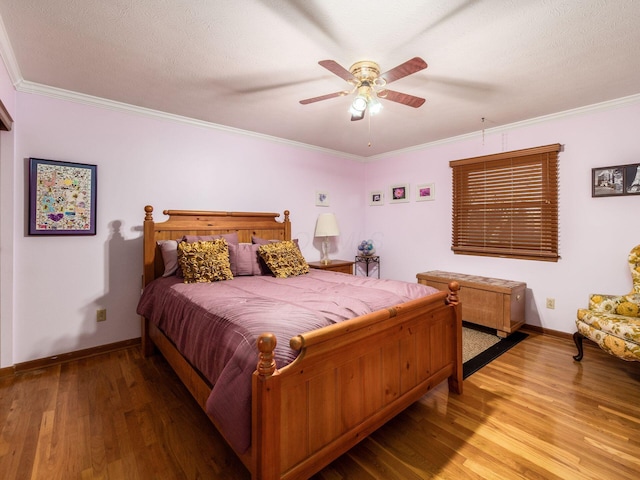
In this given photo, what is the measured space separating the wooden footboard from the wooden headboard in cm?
220

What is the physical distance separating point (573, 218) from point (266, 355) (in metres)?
3.48

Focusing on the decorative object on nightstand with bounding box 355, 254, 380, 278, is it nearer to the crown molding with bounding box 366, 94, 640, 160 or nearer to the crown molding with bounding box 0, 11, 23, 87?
the crown molding with bounding box 366, 94, 640, 160

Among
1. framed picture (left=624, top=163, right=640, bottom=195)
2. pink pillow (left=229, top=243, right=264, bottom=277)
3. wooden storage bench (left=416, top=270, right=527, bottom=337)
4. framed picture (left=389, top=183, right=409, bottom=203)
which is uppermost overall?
framed picture (left=389, top=183, right=409, bottom=203)

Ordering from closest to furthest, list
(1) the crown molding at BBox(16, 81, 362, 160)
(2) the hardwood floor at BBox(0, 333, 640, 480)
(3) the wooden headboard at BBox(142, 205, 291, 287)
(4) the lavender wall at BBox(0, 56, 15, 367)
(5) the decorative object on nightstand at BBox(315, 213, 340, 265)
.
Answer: (2) the hardwood floor at BBox(0, 333, 640, 480) → (4) the lavender wall at BBox(0, 56, 15, 367) → (1) the crown molding at BBox(16, 81, 362, 160) → (3) the wooden headboard at BBox(142, 205, 291, 287) → (5) the decorative object on nightstand at BBox(315, 213, 340, 265)

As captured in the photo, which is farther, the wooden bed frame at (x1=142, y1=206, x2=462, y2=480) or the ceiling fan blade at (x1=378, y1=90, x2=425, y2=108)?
the ceiling fan blade at (x1=378, y1=90, x2=425, y2=108)

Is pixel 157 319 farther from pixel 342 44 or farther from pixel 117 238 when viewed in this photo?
pixel 342 44

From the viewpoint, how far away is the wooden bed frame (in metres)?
1.20

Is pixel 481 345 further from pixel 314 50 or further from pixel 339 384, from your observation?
pixel 314 50

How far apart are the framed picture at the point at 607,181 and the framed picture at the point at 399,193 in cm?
208

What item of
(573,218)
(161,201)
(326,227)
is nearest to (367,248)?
(326,227)

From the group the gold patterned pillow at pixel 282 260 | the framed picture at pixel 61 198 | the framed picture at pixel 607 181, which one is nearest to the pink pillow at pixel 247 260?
the gold patterned pillow at pixel 282 260

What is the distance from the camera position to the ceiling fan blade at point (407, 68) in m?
1.63

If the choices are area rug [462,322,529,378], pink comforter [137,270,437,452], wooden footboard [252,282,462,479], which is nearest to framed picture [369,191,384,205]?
area rug [462,322,529,378]

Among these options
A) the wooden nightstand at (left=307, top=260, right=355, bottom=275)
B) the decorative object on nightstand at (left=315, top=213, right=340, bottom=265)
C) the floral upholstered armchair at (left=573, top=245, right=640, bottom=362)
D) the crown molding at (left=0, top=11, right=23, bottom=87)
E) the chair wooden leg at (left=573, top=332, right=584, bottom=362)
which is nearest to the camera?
the crown molding at (left=0, top=11, right=23, bottom=87)
